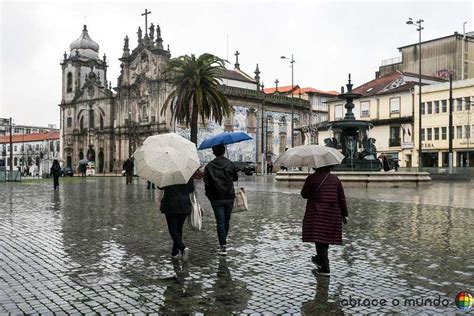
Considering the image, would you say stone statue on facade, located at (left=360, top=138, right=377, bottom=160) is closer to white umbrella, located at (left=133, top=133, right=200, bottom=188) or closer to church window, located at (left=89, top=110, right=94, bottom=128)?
white umbrella, located at (left=133, top=133, right=200, bottom=188)

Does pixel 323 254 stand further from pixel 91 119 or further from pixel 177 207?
pixel 91 119

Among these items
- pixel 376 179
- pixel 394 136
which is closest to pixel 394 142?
pixel 394 136

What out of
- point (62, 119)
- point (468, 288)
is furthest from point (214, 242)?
point (62, 119)

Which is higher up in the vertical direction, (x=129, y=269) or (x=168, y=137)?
(x=168, y=137)

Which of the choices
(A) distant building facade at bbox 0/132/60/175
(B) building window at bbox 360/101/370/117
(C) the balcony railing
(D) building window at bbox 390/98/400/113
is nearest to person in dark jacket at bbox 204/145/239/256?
(C) the balcony railing

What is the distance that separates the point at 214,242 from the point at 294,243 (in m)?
1.44

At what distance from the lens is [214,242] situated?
9.44m

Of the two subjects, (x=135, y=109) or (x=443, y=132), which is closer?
→ (x=443, y=132)

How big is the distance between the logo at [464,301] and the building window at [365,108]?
5585 centimetres

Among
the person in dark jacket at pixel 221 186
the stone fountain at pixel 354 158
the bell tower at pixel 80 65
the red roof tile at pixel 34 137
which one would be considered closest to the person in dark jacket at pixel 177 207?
the person in dark jacket at pixel 221 186

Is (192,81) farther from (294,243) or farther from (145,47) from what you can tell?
(294,243)

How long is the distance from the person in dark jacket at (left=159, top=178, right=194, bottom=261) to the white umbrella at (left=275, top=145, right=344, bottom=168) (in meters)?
1.47

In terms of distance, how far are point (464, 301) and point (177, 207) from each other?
157 inches

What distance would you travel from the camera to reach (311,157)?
23.2 ft
